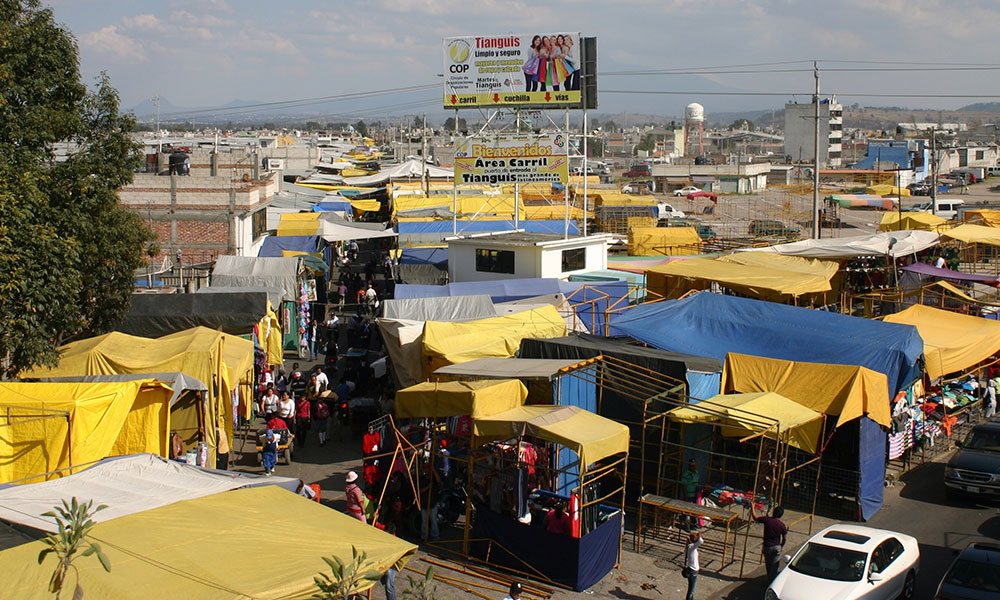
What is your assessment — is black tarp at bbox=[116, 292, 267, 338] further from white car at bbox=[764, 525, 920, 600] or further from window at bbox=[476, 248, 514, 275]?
white car at bbox=[764, 525, 920, 600]

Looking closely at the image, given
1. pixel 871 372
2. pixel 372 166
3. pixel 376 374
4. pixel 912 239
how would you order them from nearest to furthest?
pixel 871 372 < pixel 376 374 < pixel 912 239 < pixel 372 166

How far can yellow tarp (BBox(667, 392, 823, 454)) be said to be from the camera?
40.0 ft

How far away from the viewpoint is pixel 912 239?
28.0 metres

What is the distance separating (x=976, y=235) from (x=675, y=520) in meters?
23.0

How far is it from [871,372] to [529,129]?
19077mm

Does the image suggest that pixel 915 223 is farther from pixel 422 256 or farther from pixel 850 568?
pixel 850 568

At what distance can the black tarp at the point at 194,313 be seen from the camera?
18.1 m

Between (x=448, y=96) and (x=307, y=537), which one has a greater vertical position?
(x=448, y=96)

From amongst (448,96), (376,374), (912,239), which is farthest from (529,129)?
(376,374)

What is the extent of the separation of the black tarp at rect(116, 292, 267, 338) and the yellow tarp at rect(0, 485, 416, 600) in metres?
9.58

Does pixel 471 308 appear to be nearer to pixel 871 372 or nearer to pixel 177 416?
pixel 177 416

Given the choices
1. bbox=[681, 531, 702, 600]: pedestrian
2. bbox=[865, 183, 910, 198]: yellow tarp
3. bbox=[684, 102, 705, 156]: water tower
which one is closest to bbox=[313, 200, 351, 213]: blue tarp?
bbox=[681, 531, 702, 600]: pedestrian

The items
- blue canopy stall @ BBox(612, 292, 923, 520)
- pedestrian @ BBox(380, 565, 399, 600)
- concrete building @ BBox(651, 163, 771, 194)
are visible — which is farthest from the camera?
concrete building @ BBox(651, 163, 771, 194)

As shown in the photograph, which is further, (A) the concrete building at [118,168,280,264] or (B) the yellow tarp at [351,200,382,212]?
(B) the yellow tarp at [351,200,382,212]
